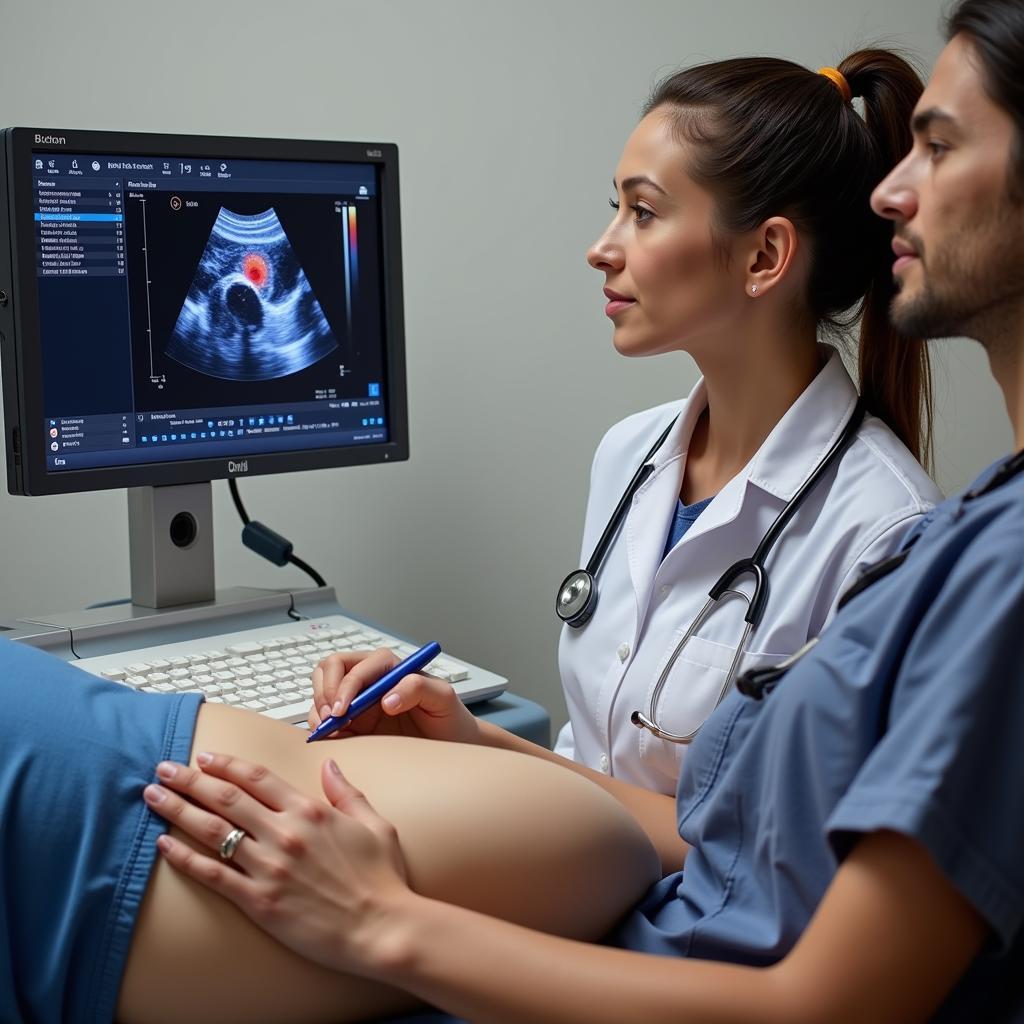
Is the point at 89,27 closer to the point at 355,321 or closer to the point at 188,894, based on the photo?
the point at 355,321

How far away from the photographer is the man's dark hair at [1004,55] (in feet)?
2.79

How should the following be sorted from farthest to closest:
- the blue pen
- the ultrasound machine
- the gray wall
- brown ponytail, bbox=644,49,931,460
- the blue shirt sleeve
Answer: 1. the gray wall
2. the ultrasound machine
3. brown ponytail, bbox=644,49,931,460
4. the blue pen
5. the blue shirt sleeve

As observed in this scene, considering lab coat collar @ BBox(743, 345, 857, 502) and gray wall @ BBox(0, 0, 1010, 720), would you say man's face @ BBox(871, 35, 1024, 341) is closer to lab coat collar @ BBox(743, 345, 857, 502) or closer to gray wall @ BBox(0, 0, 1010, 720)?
lab coat collar @ BBox(743, 345, 857, 502)

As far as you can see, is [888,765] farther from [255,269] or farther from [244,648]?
[255,269]

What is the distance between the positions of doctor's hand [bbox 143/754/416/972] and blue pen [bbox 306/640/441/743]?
0.18 metres

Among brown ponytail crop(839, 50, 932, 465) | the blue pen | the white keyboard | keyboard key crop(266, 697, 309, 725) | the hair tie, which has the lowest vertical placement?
keyboard key crop(266, 697, 309, 725)

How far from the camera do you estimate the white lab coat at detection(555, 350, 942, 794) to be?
119 cm

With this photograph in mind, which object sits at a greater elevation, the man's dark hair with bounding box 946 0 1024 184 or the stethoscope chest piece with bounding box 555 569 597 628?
the man's dark hair with bounding box 946 0 1024 184

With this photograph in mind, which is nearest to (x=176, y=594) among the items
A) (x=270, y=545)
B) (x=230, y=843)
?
(x=270, y=545)

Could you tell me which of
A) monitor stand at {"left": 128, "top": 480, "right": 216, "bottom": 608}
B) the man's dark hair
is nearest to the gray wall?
monitor stand at {"left": 128, "top": 480, "right": 216, "bottom": 608}

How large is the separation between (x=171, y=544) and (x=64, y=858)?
32.3 inches

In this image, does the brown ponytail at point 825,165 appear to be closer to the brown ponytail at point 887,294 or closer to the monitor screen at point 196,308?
the brown ponytail at point 887,294

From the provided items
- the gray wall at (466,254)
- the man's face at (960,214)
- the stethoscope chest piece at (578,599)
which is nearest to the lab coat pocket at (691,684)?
the stethoscope chest piece at (578,599)

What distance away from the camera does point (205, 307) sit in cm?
152
